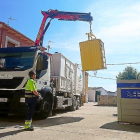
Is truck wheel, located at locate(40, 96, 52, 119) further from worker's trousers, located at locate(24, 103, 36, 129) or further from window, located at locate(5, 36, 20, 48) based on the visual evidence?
window, located at locate(5, 36, 20, 48)

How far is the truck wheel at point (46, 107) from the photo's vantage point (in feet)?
22.4

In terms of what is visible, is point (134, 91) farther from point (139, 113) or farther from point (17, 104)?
point (17, 104)

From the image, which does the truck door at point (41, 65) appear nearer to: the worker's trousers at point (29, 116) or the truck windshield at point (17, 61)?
the truck windshield at point (17, 61)

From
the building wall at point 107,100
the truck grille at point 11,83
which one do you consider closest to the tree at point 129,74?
the building wall at point 107,100

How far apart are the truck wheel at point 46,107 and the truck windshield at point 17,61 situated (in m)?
1.60

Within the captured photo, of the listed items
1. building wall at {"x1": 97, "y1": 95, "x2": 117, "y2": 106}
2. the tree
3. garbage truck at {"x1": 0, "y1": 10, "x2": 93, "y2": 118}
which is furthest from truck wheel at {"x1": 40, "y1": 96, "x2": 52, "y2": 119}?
the tree

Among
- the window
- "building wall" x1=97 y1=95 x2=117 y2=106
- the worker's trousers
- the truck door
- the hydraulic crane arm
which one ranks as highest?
the hydraulic crane arm

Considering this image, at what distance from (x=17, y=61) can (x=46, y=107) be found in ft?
7.14

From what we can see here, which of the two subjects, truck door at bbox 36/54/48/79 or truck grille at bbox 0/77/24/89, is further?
truck door at bbox 36/54/48/79

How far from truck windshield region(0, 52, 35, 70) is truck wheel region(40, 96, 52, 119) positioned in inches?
63.0

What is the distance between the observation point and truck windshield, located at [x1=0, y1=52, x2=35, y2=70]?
6326mm

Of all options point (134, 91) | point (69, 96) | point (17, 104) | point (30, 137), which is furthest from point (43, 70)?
point (69, 96)

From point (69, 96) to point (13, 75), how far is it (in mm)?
5253

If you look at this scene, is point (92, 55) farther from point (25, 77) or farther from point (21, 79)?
point (21, 79)
